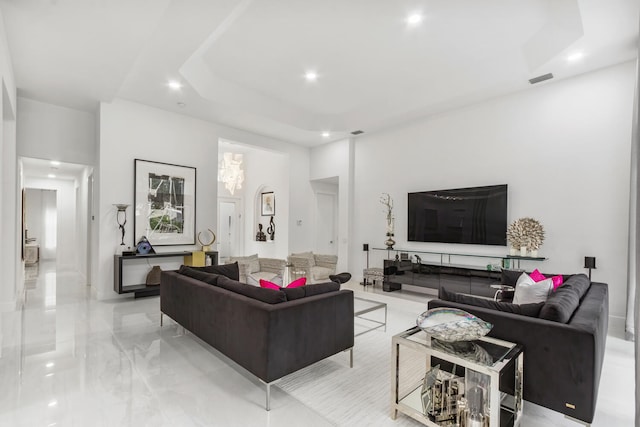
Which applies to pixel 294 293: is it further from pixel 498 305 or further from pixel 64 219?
pixel 64 219

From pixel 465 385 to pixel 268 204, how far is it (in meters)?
7.83

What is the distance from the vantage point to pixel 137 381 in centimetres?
259

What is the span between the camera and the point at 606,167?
14.3 ft

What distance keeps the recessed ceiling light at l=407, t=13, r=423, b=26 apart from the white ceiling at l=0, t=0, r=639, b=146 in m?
0.06

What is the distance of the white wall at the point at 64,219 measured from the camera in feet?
29.2

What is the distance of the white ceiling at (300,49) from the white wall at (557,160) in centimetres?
32

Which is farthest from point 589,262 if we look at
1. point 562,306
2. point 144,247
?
point 144,247

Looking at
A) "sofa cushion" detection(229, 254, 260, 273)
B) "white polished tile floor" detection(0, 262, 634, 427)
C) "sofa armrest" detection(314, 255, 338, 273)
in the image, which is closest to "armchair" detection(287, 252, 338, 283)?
"sofa armrest" detection(314, 255, 338, 273)

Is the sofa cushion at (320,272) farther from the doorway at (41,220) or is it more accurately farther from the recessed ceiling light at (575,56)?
the doorway at (41,220)

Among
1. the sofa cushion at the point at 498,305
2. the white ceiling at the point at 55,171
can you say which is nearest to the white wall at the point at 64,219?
the white ceiling at the point at 55,171

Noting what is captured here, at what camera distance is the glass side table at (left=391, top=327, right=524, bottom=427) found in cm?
179

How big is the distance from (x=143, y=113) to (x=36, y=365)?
4189 millimetres

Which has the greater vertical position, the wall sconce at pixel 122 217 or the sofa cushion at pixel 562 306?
Result: the wall sconce at pixel 122 217

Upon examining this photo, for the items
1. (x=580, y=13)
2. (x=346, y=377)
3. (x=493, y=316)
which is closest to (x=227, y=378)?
(x=346, y=377)
